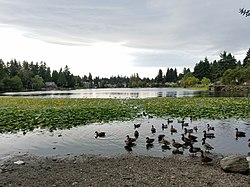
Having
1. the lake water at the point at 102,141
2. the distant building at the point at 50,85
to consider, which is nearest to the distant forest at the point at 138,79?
the distant building at the point at 50,85

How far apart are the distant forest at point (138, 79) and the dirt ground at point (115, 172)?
7878cm

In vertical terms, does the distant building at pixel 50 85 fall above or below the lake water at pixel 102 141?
above

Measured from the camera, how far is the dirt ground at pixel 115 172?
7617 millimetres

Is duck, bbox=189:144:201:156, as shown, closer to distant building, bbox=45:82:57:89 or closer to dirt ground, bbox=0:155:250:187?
dirt ground, bbox=0:155:250:187

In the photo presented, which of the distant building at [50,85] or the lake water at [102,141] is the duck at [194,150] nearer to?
the lake water at [102,141]

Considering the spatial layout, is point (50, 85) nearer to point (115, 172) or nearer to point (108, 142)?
point (108, 142)

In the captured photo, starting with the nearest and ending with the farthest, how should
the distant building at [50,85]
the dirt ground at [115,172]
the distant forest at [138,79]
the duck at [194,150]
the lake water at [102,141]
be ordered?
the dirt ground at [115,172] → the duck at [194,150] → the lake water at [102,141] → the distant forest at [138,79] → the distant building at [50,85]

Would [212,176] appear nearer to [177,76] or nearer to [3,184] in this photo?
[3,184]

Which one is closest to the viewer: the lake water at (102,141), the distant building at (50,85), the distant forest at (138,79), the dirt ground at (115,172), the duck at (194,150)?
the dirt ground at (115,172)

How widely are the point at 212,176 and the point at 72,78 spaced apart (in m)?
160

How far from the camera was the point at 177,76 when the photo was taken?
197m

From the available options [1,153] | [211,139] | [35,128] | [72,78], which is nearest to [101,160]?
[1,153]

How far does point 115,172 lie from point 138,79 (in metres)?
191

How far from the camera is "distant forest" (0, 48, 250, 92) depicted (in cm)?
9203
